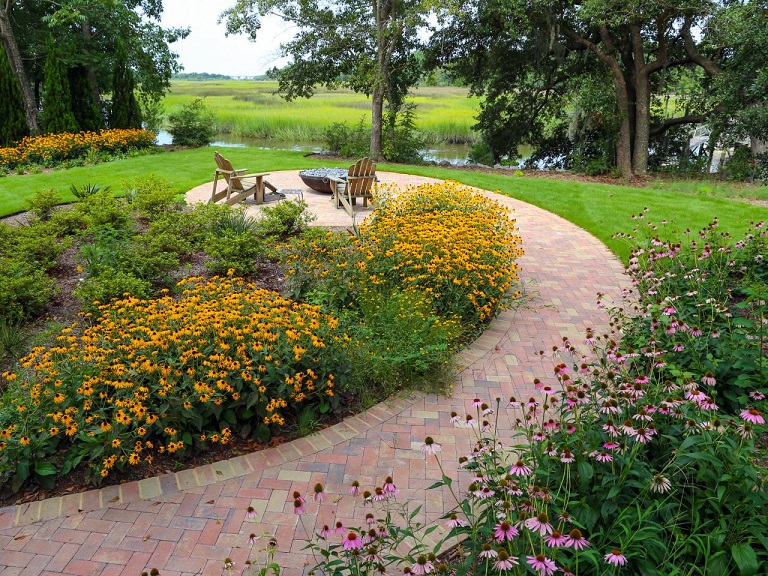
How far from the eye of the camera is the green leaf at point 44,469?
279cm

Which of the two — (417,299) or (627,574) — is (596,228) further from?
(627,574)

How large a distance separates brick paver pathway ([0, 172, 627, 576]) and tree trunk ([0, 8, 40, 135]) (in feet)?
49.2

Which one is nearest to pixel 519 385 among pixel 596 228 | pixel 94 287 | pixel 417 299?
pixel 417 299

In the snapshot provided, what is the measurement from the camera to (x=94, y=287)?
4.72 meters

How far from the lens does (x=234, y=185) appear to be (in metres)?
8.67

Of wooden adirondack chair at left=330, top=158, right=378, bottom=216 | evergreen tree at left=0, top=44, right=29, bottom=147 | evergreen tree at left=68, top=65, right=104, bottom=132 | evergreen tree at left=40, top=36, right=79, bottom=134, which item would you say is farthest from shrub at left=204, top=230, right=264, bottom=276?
evergreen tree at left=68, top=65, right=104, bottom=132

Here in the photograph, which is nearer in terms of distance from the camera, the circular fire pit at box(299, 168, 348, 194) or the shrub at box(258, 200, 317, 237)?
the shrub at box(258, 200, 317, 237)

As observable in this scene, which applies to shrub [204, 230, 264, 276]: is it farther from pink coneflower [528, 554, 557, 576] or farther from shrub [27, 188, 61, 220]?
pink coneflower [528, 554, 557, 576]

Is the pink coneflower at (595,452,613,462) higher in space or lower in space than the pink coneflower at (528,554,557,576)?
lower

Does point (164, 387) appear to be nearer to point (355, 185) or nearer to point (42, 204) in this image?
point (42, 204)

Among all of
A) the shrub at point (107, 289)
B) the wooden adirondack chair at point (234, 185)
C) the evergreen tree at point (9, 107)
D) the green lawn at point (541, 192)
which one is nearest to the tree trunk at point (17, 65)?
the evergreen tree at point (9, 107)

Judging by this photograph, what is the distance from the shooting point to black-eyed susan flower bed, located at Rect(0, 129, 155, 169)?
12.5m

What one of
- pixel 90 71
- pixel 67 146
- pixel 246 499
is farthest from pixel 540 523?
pixel 90 71

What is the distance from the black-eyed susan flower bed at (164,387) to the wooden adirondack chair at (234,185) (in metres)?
5.09
